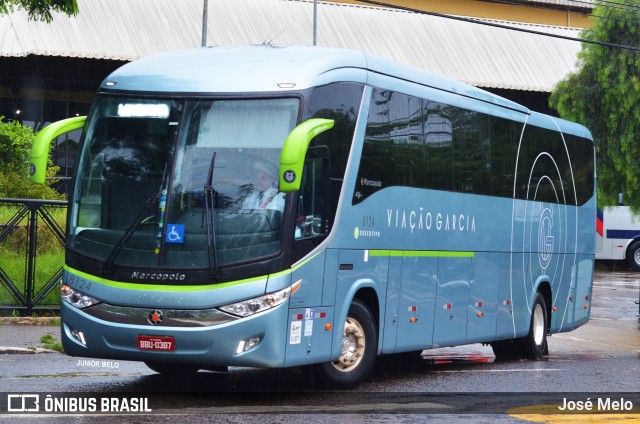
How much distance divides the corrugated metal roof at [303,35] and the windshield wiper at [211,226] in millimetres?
26983

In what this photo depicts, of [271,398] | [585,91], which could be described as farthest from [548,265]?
[585,91]

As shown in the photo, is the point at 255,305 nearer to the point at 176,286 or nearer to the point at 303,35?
the point at 176,286

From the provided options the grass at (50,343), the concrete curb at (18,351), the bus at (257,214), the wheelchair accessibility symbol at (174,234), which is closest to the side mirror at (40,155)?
the bus at (257,214)

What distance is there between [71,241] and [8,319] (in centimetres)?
708

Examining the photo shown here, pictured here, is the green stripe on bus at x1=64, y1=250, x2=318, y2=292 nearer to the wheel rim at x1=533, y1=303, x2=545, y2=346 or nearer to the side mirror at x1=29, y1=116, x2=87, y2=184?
the side mirror at x1=29, y1=116, x2=87, y2=184

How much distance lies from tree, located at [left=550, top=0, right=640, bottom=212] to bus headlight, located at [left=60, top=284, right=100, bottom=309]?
79.8 feet

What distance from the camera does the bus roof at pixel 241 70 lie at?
1152 cm

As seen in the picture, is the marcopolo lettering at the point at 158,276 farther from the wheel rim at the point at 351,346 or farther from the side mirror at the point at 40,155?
the wheel rim at the point at 351,346

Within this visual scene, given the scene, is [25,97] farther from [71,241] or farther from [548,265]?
[71,241]

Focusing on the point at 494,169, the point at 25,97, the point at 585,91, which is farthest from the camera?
the point at 25,97

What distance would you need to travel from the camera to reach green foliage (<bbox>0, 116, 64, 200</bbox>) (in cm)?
2662

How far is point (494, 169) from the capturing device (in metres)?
16.0

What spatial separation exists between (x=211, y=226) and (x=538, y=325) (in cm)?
831

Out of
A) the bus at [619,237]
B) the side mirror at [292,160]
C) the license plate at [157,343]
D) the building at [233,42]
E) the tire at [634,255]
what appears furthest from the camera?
the tire at [634,255]
